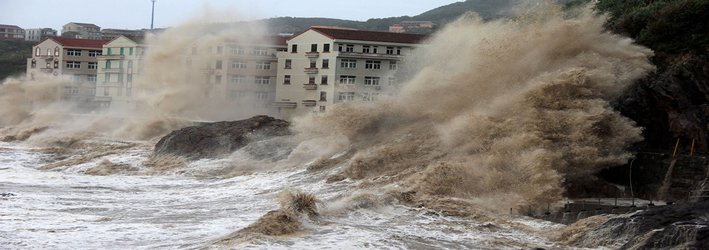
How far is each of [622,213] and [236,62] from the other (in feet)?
131

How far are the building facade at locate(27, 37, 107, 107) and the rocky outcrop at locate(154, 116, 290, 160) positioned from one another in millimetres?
39278

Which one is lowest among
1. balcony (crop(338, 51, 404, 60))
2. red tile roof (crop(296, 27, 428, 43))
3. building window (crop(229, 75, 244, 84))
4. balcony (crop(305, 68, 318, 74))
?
building window (crop(229, 75, 244, 84))

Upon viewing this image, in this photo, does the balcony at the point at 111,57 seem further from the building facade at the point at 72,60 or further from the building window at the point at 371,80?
the building window at the point at 371,80

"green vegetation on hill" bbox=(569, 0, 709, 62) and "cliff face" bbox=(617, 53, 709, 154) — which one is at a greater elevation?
"green vegetation on hill" bbox=(569, 0, 709, 62)

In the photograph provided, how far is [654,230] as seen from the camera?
53.3 ft

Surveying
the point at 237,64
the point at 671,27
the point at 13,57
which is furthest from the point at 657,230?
the point at 13,57

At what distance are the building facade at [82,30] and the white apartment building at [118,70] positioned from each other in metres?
64.5

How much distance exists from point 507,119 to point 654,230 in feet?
30.4

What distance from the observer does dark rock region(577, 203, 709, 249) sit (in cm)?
1548

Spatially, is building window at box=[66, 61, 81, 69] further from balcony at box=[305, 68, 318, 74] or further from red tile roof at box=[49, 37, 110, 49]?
balcony at box=[305, 68, 318, 74]

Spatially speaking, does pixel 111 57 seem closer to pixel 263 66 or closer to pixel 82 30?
pixel 263 66

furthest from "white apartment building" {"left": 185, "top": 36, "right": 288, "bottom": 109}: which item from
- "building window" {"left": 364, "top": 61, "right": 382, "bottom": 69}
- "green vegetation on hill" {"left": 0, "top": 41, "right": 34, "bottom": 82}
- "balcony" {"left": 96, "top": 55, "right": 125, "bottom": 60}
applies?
"green vegetation on hill" {"left": 0, "top": 41, "right": 34, "bottom": 82}

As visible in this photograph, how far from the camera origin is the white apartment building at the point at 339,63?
53.2 meters

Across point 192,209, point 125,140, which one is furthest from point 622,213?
point 125,140
